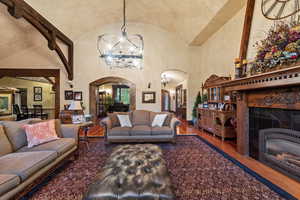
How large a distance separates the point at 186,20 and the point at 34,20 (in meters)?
5.08

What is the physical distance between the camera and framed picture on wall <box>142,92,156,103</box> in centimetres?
666

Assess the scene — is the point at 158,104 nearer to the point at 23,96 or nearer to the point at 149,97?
the point at 149,97

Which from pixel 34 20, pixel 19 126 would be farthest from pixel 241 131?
pixel 34 20

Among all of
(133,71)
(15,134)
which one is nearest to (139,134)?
(15,134)

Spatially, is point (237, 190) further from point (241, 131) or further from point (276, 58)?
point (276, 58)

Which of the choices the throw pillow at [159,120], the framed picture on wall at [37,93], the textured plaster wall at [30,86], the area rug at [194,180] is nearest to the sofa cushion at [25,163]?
the area rug at [194,180]

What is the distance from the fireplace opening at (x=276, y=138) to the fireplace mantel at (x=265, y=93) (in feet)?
0.41

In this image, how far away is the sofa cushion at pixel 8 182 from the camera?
142cm

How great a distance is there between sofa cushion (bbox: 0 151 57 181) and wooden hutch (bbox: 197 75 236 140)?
4169mm

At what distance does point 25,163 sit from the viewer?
1.80m

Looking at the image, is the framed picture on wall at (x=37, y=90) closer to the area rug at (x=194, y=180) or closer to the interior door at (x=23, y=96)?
the interior door at (x=23, y=96)

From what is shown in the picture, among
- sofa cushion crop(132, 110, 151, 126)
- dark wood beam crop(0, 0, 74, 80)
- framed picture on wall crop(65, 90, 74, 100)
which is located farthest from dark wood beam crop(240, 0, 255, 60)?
framed picture on wall crop(65, 90, 74, 100)

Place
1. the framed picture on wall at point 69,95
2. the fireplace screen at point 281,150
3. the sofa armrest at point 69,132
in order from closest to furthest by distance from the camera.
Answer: the fireplace screen at point 281,150
the sofa armrest at point 69,132
the framed picture on wall at point 69,95

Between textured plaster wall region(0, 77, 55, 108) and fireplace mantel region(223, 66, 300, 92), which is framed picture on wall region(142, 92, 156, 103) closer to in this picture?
fireplace mantel region(223, 66, 300, 92)
